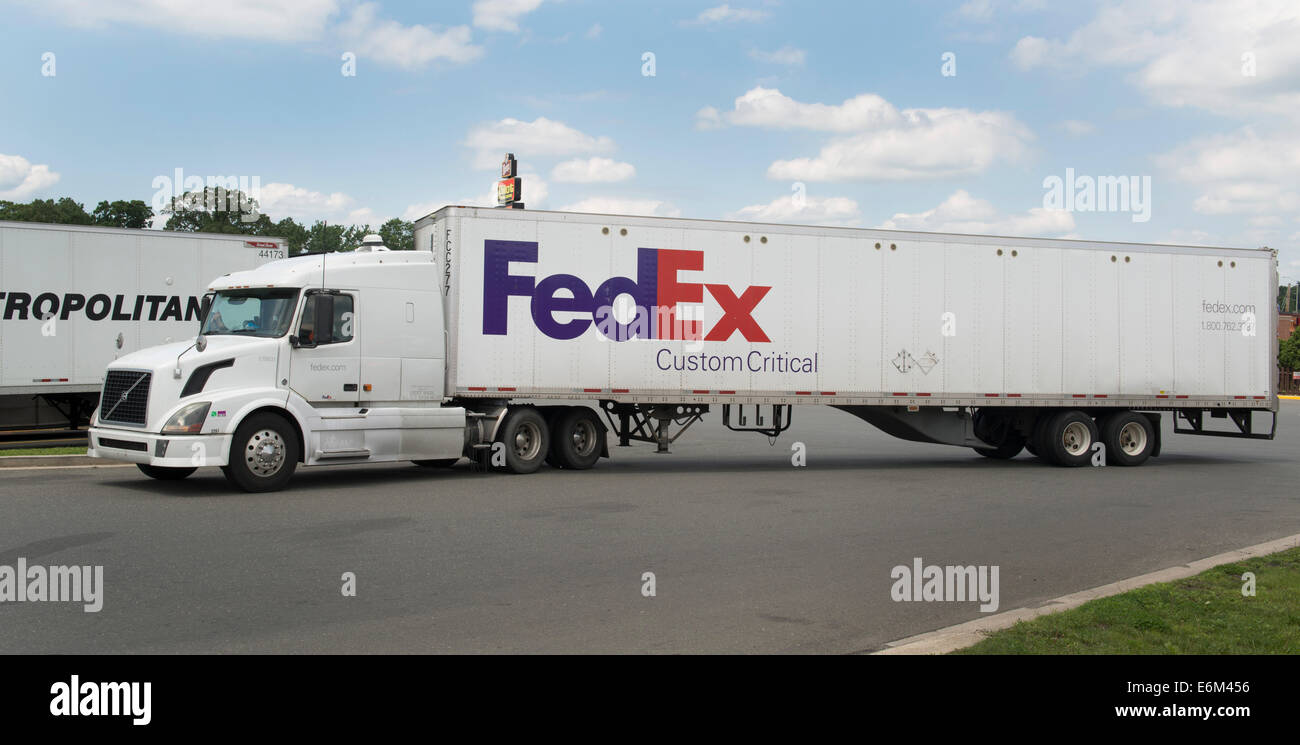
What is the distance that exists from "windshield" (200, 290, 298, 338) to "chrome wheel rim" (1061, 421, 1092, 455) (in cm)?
1282

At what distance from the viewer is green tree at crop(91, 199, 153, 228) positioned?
71000mm

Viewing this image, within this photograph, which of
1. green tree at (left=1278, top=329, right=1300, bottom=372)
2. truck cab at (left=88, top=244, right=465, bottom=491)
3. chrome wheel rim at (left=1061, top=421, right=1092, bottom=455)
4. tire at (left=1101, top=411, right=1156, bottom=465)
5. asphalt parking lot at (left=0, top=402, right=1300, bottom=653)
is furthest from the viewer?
green tree at (left=1278, top=329, right=1300, bottom=372)

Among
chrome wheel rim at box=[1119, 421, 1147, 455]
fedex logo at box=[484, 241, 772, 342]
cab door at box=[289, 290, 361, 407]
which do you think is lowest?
chrome wheel rim at box=[1119, 421, 1147, 455]

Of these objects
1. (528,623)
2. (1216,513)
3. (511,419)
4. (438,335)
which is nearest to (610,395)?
(511,419)

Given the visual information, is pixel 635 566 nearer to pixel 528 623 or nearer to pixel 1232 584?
pixel 528 623

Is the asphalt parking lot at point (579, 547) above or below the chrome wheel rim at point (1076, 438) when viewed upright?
below

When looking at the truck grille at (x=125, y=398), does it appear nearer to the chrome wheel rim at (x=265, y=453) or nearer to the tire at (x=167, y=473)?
the tire at (x=167, y=473)

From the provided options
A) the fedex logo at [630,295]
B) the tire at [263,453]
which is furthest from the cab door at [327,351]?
the fedex logo at [630,295]

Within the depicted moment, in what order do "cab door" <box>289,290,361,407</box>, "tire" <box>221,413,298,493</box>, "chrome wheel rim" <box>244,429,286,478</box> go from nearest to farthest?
"tire" <box>221,413,298,493</box>, "chrome wheel rim" <box>244,429,286,478</box>, "cab door" <box>289,290,361,407</box>

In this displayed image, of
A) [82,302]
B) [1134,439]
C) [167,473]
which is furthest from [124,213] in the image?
[1134,439]

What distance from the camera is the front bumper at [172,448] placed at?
12.0m

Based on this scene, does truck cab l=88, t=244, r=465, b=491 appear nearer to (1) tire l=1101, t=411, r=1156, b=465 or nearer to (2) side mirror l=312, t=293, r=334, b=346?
(2) side mirror l=312, t=293, r=334, b=346

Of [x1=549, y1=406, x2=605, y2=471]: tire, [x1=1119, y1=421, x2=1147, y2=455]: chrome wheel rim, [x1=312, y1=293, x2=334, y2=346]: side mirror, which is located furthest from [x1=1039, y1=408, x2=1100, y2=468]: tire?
[x1=312, y1=293, x2=334, y2=346]: side mirror

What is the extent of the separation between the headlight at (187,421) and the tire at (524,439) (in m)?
4.34
